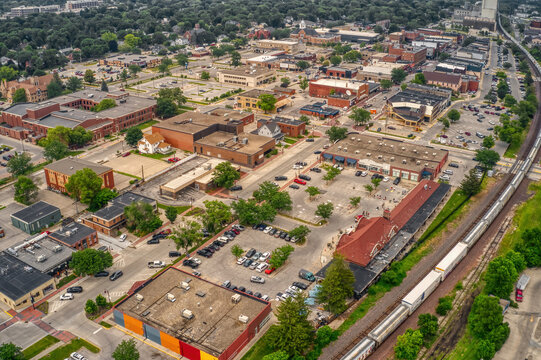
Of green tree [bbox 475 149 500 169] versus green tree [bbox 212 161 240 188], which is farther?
green tree [bbox 475 149 500 169]

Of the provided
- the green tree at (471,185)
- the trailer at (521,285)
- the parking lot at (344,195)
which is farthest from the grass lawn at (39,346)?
the green tree at (471,185)

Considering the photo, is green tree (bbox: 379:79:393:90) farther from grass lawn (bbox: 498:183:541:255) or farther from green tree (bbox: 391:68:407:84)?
grass lawn (bbox: 498:183:541:255)

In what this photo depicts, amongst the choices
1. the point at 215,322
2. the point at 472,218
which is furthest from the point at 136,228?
the point at 472,218

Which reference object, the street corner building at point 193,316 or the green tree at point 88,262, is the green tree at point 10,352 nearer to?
the street corner building at point 193,316

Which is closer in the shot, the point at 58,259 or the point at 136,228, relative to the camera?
the point at 58,259

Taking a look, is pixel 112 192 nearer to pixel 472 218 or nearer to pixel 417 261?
→ pixel 417 261

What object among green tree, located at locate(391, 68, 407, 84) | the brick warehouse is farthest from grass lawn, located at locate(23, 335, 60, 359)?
green tree, located at locate(391, 68, 407, 84)
